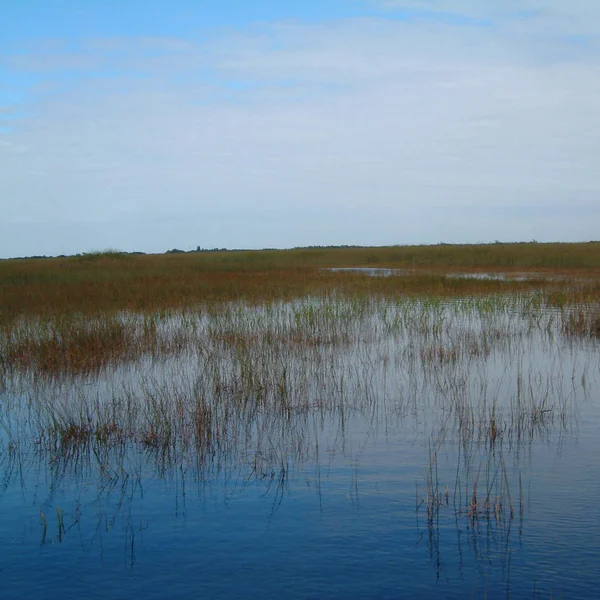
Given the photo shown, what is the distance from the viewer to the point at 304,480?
17.3 feet

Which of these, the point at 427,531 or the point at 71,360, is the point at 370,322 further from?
the point at 427,531

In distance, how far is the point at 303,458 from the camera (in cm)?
575

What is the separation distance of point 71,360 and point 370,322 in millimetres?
5989

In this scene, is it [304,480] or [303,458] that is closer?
[304,480]

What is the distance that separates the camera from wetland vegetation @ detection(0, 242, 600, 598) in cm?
402

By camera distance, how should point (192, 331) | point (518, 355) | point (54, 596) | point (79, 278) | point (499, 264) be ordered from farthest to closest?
point (499, 264) < point (79, 278) < point (192, 331) < point (518, 355) < point (54, 596)

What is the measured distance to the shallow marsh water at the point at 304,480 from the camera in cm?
394

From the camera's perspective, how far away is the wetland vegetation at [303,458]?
402cm

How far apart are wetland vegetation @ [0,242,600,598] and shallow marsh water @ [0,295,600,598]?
0.02m

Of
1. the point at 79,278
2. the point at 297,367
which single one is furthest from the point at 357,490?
the point at 79,278

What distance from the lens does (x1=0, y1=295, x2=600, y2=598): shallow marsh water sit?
3.94 metres

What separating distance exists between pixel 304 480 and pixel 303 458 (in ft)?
1.61

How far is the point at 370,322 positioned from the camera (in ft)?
43.5

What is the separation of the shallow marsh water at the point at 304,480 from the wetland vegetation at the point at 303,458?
0.02 metres
